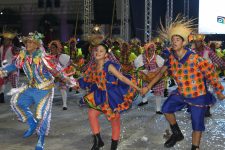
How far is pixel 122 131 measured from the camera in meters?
7.51

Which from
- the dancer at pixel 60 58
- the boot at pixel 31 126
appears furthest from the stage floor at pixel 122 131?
the dancer at pixel 60 58

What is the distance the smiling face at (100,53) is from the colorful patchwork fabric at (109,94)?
0.40 feet

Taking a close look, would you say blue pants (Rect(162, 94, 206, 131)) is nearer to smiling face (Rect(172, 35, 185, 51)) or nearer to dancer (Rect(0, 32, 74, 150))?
smiling face (Rect(172, 35, 185, 51))

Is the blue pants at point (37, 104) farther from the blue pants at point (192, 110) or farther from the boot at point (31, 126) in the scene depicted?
the blue pants at point (192, 110)

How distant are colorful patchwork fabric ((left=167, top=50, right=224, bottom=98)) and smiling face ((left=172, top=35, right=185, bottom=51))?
159 mm

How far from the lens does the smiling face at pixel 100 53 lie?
5.83 metres

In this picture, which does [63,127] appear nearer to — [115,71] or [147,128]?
[147,128]

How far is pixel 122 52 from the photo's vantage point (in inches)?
488

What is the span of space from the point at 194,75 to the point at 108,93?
3.90ft

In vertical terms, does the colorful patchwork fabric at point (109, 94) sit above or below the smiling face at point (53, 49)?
below

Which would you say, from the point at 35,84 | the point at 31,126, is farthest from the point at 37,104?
the point at 31,126

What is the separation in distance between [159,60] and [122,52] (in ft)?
8.39
